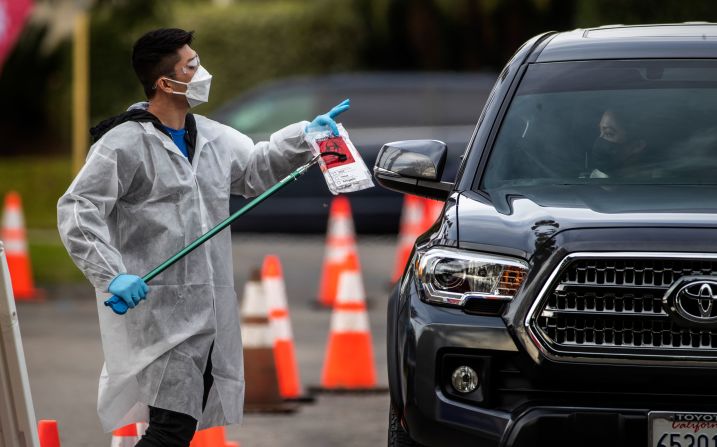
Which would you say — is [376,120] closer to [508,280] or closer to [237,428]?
[237,428]

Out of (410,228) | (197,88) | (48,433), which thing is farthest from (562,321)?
(410,228)

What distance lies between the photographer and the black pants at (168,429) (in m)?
5.39

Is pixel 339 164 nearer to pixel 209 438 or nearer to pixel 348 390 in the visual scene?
pixel 209 438

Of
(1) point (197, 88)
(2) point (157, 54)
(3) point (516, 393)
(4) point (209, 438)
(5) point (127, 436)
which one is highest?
(2) point (157, 54)

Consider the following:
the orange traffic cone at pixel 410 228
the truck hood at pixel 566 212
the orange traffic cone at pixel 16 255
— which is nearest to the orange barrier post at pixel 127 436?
the truck hood at pixel 566 212

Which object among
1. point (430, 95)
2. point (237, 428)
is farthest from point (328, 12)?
point (237, 428)

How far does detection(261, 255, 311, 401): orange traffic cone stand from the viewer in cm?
898

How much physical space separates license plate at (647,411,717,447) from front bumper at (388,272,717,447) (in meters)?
0.03

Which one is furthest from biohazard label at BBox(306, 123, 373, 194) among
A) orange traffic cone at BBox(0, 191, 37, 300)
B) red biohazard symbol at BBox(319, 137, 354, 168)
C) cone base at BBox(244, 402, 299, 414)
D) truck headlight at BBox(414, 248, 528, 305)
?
orange traffic cone at BBox(0, 191, 37, 300)

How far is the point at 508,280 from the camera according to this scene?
5.12 m

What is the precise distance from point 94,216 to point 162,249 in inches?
11.3

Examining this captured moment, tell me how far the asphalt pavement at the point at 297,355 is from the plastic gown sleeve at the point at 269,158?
7.12 ft

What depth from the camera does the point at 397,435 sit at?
5449 millimetres

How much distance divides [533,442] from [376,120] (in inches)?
540
